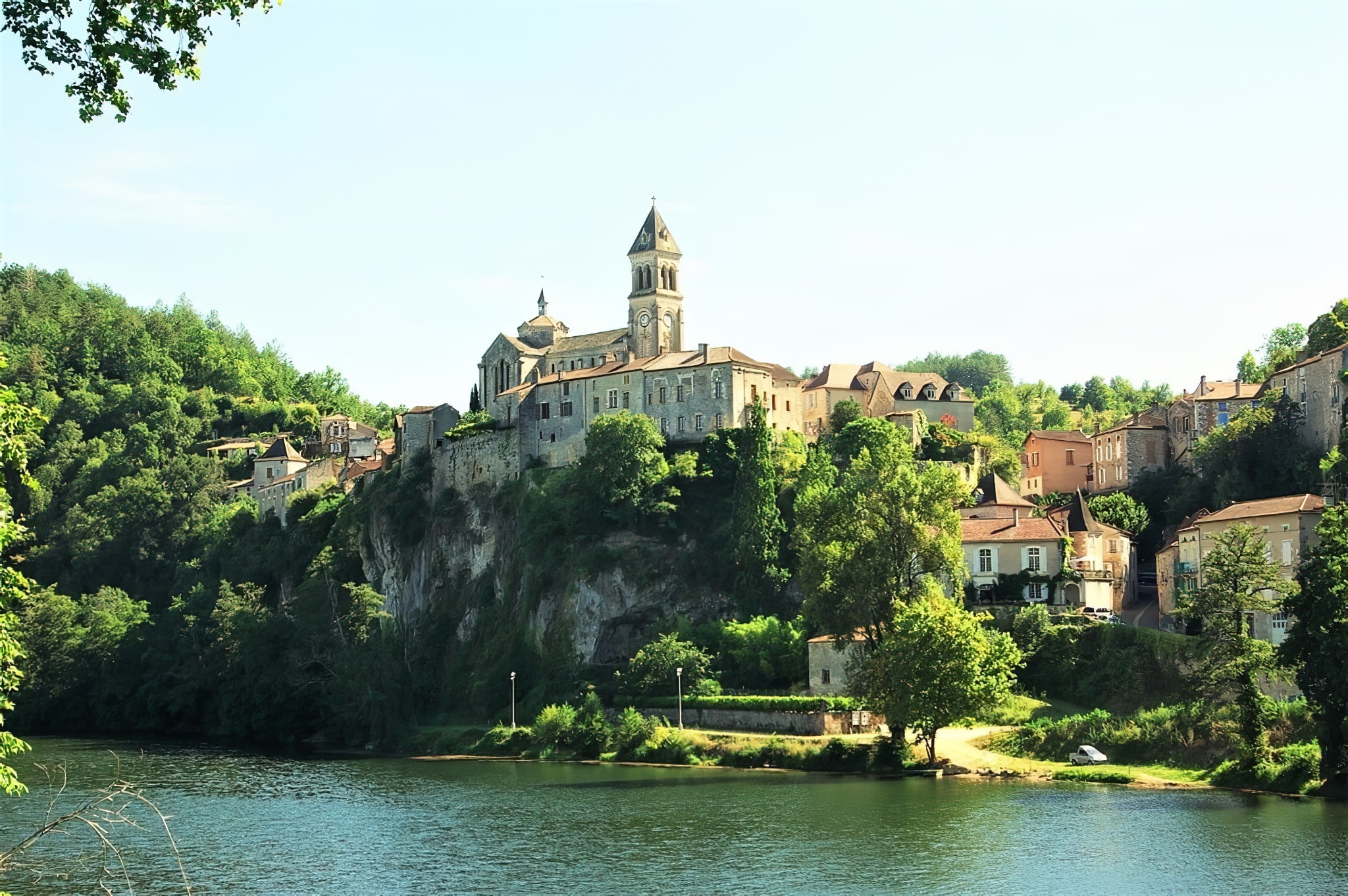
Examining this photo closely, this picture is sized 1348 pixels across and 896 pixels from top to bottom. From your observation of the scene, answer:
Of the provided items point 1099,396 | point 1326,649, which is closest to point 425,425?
point 1326,649

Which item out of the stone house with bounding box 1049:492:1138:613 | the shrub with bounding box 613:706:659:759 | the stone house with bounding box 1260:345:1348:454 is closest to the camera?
the shrub with bounding box 613:706:659:759

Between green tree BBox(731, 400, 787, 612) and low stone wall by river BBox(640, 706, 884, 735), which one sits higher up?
green tree BBox(731, 400, 787, 612)

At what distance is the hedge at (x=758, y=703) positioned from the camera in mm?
64812

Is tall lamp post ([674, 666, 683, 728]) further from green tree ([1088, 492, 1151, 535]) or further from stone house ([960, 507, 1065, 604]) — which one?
green tree ([1088, 492, 1151, 535])

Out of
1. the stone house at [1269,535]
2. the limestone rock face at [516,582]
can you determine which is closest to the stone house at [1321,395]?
the stone house at [1269,535]

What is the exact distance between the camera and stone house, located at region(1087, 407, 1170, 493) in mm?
90938

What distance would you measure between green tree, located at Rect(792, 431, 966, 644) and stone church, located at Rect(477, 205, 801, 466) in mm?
23485

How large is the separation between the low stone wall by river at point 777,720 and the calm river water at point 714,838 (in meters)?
4.29

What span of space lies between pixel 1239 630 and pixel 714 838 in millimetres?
21976

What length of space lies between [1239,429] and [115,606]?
7574cm

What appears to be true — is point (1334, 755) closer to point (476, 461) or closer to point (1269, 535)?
point (1269, 535)

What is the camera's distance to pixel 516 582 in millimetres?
86500

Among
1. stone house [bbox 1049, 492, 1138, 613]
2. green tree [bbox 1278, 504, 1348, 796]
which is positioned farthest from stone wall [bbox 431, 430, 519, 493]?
green tree [bbox 1278, 504, 1348, 796]

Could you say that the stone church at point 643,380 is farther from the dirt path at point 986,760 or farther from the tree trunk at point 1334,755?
the tree trunk at point 1334,755
